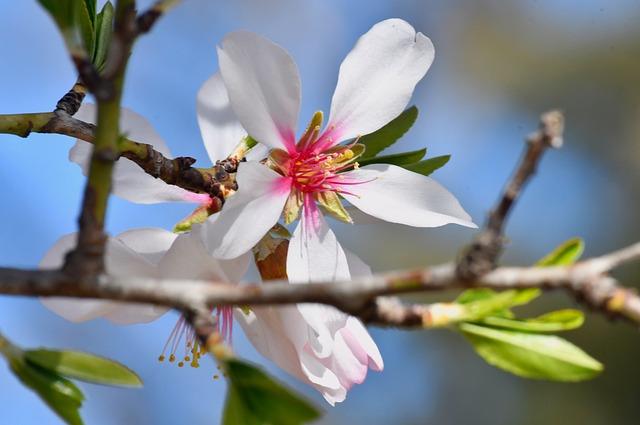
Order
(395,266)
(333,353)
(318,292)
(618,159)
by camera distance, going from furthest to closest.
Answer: (618,159)
(395,266)
(333,353)
(318,292)

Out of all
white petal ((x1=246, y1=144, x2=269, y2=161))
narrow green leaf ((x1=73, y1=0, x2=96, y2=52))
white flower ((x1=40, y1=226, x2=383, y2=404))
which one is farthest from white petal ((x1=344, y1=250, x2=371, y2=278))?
narrow green leaf ((x1=73, y1=0, x2=96, y2=52))

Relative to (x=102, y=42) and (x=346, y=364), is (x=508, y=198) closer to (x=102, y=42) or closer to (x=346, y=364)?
(x=346, y=364)

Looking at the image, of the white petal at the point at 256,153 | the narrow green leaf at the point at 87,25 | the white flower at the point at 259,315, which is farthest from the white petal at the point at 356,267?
the narrow green leaf at the point at 87,25

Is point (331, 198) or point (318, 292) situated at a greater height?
point (331, 198)

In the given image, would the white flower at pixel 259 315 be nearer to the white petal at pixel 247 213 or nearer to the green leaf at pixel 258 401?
the white petal at pixel 247 213

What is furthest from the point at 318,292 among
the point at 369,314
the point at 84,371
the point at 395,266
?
the point at 395,266

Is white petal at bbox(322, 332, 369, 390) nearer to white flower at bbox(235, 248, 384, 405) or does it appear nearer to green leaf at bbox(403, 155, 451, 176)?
white flower at bbox(235, 248, 384, 405)

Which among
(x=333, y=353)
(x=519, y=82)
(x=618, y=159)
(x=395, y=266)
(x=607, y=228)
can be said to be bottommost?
(x=333, y=353)

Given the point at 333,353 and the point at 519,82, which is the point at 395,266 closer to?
the point at 519,82

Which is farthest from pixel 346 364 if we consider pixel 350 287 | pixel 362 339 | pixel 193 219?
pixel 350 287
